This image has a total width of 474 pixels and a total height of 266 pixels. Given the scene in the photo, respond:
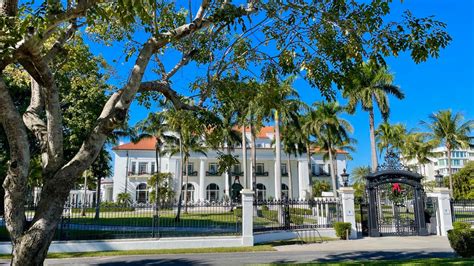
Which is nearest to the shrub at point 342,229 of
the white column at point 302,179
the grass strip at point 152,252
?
the grass strip at point 152,252

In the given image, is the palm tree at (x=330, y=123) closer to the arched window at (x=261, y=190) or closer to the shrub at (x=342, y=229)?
the shrub at (x=342, y=229)

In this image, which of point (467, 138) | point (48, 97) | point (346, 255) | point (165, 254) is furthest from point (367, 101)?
point (48, 97)

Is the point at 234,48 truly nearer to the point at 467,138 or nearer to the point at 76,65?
the point at 76,65

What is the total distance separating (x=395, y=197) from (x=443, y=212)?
9.10 feet

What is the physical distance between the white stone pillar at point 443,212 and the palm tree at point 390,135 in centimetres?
1837

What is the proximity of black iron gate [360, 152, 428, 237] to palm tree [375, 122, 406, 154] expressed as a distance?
1890 cm

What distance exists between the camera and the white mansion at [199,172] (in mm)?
57406

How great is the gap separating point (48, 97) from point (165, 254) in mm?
10367

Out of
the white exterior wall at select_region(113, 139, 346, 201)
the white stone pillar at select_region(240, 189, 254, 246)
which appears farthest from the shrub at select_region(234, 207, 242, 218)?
the white exterior wall at select_region(113, 139, 346, 201)

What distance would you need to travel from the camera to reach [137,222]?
1648 centimetres

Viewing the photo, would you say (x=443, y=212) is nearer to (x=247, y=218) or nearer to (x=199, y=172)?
(x=247, y=218)

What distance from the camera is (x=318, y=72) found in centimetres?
896

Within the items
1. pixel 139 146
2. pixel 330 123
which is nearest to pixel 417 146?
pixel 330 123

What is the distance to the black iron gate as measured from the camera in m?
20.4
